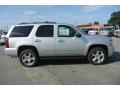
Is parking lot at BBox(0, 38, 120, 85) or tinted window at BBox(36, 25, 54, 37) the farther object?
tinted window at BBox(36, 25, 54, 37)

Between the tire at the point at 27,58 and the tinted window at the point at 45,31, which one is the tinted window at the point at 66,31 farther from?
the tire at the point at 27,58

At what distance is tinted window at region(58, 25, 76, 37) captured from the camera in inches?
443

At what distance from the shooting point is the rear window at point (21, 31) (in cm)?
1130

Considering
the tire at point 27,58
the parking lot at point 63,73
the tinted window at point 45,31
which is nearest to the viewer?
the parking lot at point 63,73

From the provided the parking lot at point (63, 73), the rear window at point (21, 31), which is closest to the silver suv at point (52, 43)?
the rear window at point (21, 31)

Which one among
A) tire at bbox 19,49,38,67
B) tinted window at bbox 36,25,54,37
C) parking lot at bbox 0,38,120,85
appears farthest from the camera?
tinted window at bbox 36,25,54,37

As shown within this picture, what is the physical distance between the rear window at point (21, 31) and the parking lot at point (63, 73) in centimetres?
128

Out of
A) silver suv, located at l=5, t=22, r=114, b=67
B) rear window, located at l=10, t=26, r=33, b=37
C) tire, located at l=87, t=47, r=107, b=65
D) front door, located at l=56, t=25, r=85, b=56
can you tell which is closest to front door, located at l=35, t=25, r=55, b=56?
silver suv, located at l=5, t=22, r=114, b=67

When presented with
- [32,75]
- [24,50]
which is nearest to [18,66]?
[24,50]

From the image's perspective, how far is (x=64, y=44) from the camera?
11141 millimetres

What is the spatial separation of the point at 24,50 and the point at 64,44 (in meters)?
1.64

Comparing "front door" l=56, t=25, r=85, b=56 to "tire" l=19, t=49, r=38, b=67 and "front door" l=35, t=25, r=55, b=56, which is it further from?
"tire" l=19, t=49, r=38, b=67

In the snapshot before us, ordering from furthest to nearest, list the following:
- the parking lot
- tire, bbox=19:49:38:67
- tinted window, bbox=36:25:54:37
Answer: tinted window, bbox=36:25:54:37 < tire, bbox=19:49:38:67 < the parking lot
